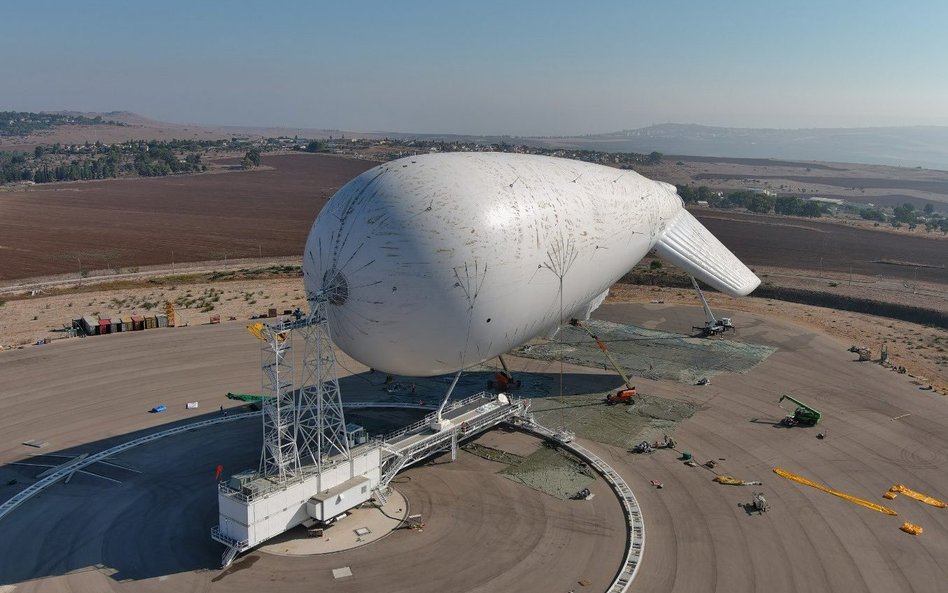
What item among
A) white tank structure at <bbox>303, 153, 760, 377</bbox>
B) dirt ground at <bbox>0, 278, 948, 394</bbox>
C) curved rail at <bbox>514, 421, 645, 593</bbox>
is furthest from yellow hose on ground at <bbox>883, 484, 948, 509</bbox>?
dirt ground at <bbox>0, 278, 948, 394</bbox>

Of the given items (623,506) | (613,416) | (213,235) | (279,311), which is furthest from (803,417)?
(213,235)

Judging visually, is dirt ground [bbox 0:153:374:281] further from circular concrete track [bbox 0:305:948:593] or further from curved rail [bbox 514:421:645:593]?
curved rail [bbox 514:421:645:593]

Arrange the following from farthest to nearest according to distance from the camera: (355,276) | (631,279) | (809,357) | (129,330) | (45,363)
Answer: (631,279), (129,330), (809,357), (45,363), (355,276)

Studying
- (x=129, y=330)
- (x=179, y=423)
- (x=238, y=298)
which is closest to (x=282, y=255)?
(x=238, y=298)

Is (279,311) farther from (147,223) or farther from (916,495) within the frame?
(147,223)

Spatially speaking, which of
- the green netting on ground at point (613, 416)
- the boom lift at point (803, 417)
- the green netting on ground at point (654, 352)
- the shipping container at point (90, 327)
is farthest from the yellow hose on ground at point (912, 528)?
the shipping container at point (90, 327)

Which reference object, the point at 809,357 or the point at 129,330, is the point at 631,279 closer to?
the point at 809,357
